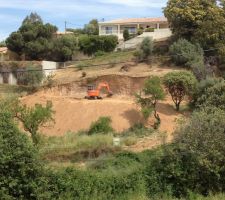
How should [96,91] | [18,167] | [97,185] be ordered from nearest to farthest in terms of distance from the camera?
[18,167] → [97,185] → [96,91]

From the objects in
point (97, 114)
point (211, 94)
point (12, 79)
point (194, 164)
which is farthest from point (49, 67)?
point (194, 164)

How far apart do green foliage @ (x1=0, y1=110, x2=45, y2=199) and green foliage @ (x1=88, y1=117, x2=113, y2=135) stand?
751 inches

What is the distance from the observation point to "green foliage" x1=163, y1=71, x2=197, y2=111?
40.1 meters

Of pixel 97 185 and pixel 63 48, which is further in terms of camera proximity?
pixel 63 48

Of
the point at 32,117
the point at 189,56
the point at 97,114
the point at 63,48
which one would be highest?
the point at 63,48

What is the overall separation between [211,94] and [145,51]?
18.8 m

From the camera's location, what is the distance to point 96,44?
211 ft

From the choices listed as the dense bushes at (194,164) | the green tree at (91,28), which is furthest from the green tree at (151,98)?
the green tree at (91,28)

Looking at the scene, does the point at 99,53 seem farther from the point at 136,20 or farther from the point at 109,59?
the point at 136,20

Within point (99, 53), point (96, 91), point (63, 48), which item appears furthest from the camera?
point (99, 53)

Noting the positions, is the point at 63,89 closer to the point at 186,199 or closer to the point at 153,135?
the point at 153,135

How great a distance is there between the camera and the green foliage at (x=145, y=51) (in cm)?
5262

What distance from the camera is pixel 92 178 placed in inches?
733

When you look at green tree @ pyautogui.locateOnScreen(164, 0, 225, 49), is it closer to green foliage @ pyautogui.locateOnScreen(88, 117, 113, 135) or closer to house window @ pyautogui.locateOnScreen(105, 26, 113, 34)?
green foliage @ pyautogui.locateOnScreen(88, 117, 113, 135)
